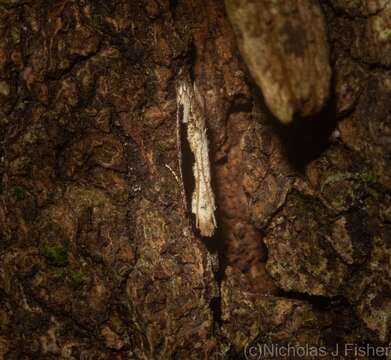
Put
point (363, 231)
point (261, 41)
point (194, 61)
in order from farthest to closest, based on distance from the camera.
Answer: point (194, 61), point (363, 231), point (261, 41)

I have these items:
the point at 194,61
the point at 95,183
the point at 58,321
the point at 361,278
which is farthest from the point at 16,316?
the point at 361,278

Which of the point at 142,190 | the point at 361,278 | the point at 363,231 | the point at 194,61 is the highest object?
the point at 194,61

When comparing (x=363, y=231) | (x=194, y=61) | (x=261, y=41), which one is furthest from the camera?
(x=194, y=61)

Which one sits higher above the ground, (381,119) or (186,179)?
(381,119)

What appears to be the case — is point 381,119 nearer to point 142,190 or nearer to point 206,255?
point 206,255

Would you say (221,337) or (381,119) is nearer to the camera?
(381,119)
